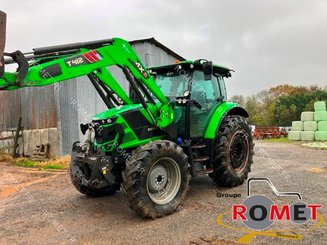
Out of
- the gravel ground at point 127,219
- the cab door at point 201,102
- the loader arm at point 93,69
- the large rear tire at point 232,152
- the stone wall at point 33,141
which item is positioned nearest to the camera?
the loader arm at point 93,69

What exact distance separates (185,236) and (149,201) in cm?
88

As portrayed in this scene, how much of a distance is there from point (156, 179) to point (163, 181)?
17cm

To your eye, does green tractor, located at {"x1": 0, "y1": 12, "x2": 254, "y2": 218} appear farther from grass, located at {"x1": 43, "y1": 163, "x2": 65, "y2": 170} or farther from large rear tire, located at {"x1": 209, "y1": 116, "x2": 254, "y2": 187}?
grass, located at {"x1": 43, "y1": 163, "x2": 65, "y2": 170}

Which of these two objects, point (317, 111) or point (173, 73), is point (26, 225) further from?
point (317, 111)

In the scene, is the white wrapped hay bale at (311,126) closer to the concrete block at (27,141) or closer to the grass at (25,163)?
the concrete block at (27,141)

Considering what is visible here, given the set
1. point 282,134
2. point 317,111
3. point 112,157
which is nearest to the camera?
point 112,157

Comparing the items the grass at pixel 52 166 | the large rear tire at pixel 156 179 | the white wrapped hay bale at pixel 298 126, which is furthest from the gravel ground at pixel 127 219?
the white wrapped hay bale at pixel 298 126

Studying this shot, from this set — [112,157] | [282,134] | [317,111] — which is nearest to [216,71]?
[112,157]

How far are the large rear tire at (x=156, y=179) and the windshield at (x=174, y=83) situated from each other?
57.3 inches

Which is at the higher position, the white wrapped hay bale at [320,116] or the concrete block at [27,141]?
the white wrapped hay bale at [320,116]

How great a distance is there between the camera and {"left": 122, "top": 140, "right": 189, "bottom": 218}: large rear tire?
5156mm

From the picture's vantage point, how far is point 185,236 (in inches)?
182

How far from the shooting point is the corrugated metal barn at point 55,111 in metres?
13.7

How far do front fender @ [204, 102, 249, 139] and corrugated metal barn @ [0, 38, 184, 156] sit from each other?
6.67m
